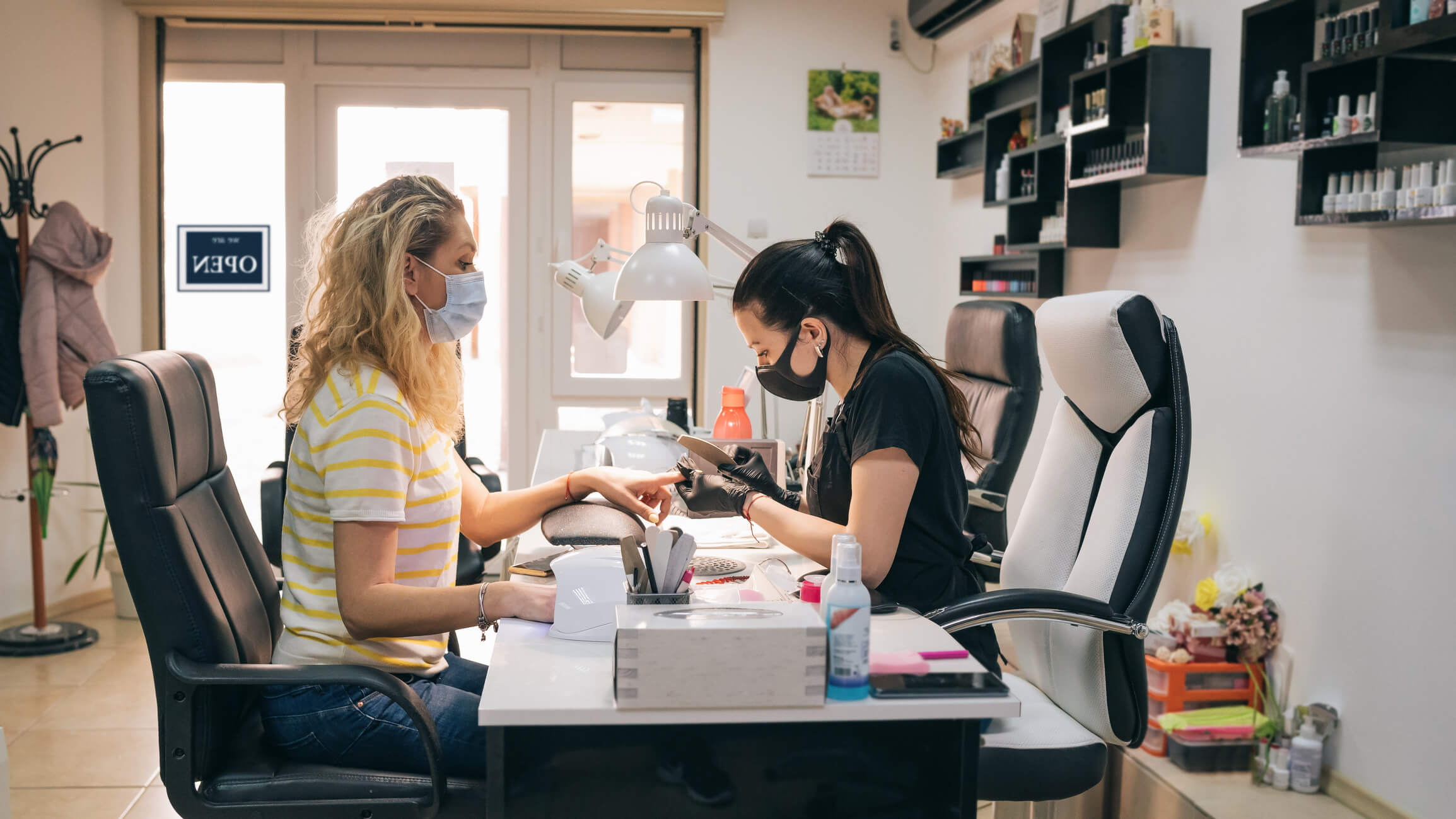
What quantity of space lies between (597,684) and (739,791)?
0.66 feet

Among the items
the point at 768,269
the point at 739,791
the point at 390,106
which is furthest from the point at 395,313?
the point at 390,106

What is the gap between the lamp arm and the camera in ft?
7.74

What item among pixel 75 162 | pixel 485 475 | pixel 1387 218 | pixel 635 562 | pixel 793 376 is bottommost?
pixel 485 475

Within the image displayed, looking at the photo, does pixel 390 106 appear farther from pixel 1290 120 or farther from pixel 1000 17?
pixel 1290 120

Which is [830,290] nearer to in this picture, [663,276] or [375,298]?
[663,276]

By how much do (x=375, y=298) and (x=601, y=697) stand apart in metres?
0.72

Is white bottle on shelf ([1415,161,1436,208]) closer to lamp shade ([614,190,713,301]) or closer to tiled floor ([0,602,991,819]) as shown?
lamp shade ([614,190,713,301])

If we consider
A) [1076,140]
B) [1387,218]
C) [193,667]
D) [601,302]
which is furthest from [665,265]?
[1076,140]

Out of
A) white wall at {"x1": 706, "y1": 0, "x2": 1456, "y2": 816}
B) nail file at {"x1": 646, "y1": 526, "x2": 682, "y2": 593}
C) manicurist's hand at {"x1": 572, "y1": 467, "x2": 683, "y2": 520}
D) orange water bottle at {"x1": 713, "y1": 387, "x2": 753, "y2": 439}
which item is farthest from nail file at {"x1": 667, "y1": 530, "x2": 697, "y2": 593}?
white wall at {"x1": 706, "y1": 0, "x2": 1456, "y2": 816}

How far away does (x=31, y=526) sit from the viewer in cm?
383

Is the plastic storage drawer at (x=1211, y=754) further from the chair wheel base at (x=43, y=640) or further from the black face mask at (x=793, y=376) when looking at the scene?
the chair wheel base at (x=43, y=640)

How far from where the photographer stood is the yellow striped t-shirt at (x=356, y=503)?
1.44 m

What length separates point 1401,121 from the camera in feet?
6.47

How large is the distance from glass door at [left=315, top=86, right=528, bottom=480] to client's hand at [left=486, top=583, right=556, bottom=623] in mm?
3365
